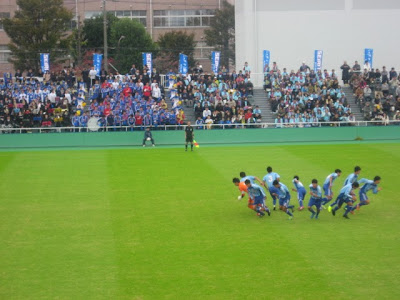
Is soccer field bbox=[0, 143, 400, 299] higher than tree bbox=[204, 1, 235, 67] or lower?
lower

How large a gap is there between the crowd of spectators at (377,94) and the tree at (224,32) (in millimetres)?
30827

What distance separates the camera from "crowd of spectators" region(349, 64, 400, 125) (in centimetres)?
4481

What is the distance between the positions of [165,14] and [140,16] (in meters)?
3.14

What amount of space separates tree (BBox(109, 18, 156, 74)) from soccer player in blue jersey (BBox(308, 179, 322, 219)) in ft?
186

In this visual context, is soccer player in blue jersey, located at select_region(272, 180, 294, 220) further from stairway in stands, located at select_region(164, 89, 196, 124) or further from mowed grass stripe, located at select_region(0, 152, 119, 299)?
stairway in stands, located at select_region(164, 89, 196, 124)

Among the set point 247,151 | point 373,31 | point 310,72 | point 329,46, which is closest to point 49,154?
point 247,151

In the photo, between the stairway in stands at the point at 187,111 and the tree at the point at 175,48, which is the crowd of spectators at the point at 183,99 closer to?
the stairway in stands at the point at 187,111

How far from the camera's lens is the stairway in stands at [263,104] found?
45.5m

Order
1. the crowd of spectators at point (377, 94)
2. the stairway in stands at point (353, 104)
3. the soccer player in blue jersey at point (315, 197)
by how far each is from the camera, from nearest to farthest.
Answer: the soccer player in blue jersey at point (315, 197)
the crowd of spectators at point (377, 94)
the stairway in stands at point (353, 104)

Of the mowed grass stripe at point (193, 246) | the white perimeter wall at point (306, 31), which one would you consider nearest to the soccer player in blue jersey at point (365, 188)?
the mowed grass stripe at point (193, 246)

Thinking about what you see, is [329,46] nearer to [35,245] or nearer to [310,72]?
[310,72]

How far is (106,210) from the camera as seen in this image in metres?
20.8

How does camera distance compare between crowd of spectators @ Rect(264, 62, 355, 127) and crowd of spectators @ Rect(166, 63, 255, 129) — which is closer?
crowd of spectators @ Rect(166, 63, 255, 129)

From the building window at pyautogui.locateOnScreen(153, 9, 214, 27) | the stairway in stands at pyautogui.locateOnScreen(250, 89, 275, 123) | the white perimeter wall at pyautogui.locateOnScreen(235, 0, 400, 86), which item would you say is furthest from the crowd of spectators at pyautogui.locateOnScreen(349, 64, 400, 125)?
the building window at pyautogui.locateOnScreen(153, 9, 214, 27)
